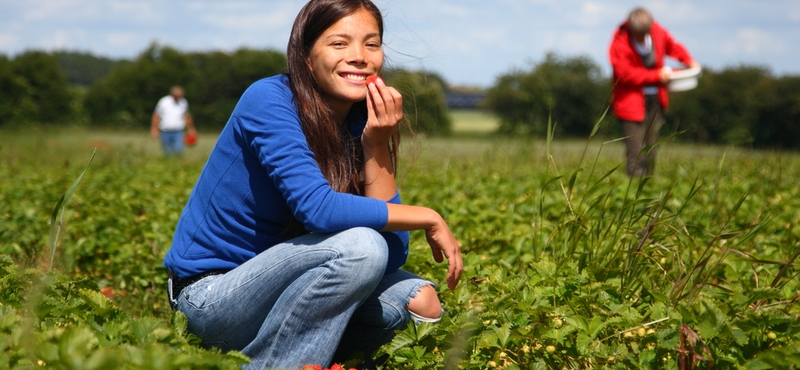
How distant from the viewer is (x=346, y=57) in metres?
2.29

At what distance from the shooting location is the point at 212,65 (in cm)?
3900

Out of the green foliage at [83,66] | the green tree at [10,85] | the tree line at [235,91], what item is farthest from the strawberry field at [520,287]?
the green foliage at [83,66]

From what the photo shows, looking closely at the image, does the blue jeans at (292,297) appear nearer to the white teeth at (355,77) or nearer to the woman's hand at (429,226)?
the woman's hand at (429,226)

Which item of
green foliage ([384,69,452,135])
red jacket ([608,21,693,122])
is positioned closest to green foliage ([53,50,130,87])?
red jacket ([608,21,693,122])

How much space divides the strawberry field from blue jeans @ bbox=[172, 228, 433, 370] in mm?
173

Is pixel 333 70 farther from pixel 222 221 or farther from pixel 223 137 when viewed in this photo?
pixel 222 221

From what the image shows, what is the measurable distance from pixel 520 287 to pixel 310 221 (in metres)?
0.73

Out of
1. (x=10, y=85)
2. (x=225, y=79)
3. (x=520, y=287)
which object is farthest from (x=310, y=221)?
(x=225, y=79)

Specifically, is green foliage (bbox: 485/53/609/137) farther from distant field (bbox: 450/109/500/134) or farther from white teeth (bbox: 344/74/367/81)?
white teeth (bbox: 344/74/367/81)

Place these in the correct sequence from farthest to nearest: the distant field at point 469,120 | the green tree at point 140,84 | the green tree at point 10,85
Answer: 1. the distant field at point 469,120
2. the green tree at point 140,84
3. the green tree at point 10,85

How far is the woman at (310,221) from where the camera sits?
2.09 m

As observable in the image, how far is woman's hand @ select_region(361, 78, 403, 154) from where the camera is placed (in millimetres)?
2234

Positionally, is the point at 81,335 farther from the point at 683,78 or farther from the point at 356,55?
the point at 683,78

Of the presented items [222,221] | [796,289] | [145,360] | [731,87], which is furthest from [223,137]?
[731,87]
